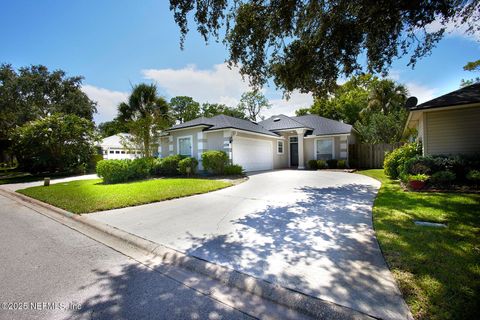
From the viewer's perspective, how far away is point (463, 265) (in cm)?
275

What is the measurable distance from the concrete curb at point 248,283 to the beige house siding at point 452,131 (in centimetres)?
1008

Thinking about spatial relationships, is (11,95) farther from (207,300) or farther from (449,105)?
(449,105)

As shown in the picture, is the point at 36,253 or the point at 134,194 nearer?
the point at 36,253

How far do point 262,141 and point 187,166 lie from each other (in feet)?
22.6

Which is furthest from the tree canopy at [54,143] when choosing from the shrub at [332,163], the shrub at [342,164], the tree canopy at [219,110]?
the tree canopy at [219,110]

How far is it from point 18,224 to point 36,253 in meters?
2.82

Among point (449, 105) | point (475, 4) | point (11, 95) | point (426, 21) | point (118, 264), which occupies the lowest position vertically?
point (118, 264)

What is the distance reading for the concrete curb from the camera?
216 cm

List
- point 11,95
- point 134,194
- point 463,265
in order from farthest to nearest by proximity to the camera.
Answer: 1. point 11,95
2. point 134,194
3. point 463,265

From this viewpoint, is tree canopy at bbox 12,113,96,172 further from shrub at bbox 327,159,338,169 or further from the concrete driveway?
shrub at bbox 327,159,338,169

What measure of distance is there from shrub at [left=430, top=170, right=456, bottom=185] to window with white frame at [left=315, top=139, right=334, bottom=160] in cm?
1027

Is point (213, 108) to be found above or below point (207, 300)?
above

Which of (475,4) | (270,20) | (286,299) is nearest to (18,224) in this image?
(286,299)

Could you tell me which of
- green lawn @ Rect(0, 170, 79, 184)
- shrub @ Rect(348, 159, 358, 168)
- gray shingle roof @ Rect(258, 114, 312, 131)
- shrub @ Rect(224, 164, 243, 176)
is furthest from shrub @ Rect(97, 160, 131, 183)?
shrub @ Rect(348, 159, 358, 168)
